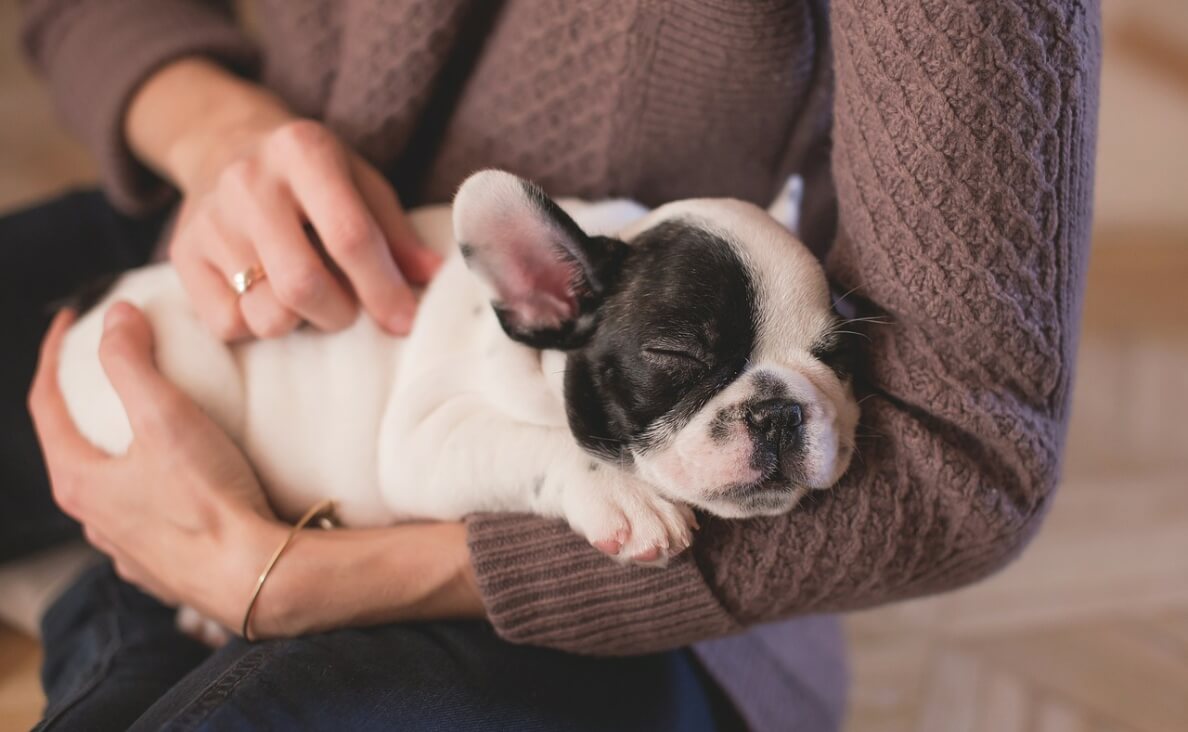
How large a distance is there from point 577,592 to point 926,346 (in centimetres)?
44

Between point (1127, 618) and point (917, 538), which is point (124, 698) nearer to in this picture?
point (917, 538)

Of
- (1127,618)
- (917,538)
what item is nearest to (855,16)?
(917,538)

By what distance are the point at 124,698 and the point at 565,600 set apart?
534 mm

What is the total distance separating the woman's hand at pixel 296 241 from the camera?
1.05 metres

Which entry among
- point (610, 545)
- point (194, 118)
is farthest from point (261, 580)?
point (194, 118)

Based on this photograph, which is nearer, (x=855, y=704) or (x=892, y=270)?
(x=892, y=270)

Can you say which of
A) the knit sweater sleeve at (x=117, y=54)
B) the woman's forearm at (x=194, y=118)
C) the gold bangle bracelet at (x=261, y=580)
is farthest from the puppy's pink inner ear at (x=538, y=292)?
the knit sweater sleeve at (x=117, y=54)

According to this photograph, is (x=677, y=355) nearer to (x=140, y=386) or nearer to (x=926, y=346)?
(x=926, y=346)

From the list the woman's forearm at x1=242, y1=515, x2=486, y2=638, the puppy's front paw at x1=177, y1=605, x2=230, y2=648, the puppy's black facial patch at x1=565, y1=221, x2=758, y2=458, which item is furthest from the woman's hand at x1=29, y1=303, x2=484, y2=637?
the puppy's black facial patch at x1=565, y1=221, x2=758, y2=458

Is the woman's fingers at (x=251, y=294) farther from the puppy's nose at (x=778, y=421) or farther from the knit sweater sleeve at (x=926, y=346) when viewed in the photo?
the puppy's nose at (x=778, y=421)

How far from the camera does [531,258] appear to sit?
38.2 inches

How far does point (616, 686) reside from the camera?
3.43ft

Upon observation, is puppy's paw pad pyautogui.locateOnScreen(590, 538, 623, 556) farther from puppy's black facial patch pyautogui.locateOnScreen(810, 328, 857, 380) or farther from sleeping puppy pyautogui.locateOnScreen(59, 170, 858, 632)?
puppy's black facial patch pyautogui.locateOnScreen(810, 328, 857, 380)

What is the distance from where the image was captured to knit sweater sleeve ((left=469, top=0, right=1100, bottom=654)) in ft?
2.76
